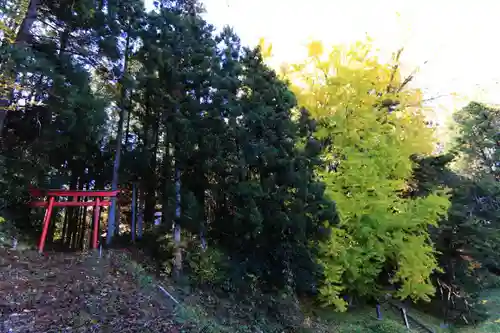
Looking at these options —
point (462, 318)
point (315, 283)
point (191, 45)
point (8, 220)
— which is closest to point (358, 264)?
point (315, 283)

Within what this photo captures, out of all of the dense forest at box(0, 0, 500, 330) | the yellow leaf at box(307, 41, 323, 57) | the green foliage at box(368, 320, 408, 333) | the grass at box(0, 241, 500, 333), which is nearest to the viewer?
the grass at box(0, 241, 500, 333)

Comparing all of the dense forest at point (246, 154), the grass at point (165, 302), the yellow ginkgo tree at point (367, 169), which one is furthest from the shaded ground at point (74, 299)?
the yellow ginkgo tree at point (367, 169)

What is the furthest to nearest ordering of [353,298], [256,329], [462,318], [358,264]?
[462,318] → [353,298] → [358,264] → [256,329]

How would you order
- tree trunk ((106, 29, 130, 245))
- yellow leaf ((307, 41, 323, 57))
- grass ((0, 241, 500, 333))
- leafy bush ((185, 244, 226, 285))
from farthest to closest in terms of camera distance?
tree trunk ((106, 29, 130, 245)), yellow leaf ((307, 41, 323, 57)), leafy bush ((185, 244, 226, 285)), grass ((0, 241, 500, 333))

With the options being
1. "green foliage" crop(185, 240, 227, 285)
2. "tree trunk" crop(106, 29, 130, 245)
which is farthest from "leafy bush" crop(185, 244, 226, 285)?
"tree trunk" crop(106, 29, 130, 245)

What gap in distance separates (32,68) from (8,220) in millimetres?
5426

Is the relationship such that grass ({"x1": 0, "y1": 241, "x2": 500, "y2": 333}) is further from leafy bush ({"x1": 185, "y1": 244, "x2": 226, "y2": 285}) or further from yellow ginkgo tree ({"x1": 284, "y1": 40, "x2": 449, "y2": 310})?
yellow ginkgo tree ({"x1": 284, "y1": 40, "x2": 449, "y2": 310})

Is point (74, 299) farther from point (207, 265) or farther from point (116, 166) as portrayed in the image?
point (116, 166)

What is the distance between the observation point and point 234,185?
9406 millimetres

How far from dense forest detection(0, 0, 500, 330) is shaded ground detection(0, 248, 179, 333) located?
241 centimetres

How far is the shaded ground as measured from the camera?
4910 millimetres

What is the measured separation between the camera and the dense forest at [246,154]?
898cm

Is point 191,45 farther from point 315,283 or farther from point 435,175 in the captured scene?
point 435,175

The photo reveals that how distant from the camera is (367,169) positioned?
930cm
